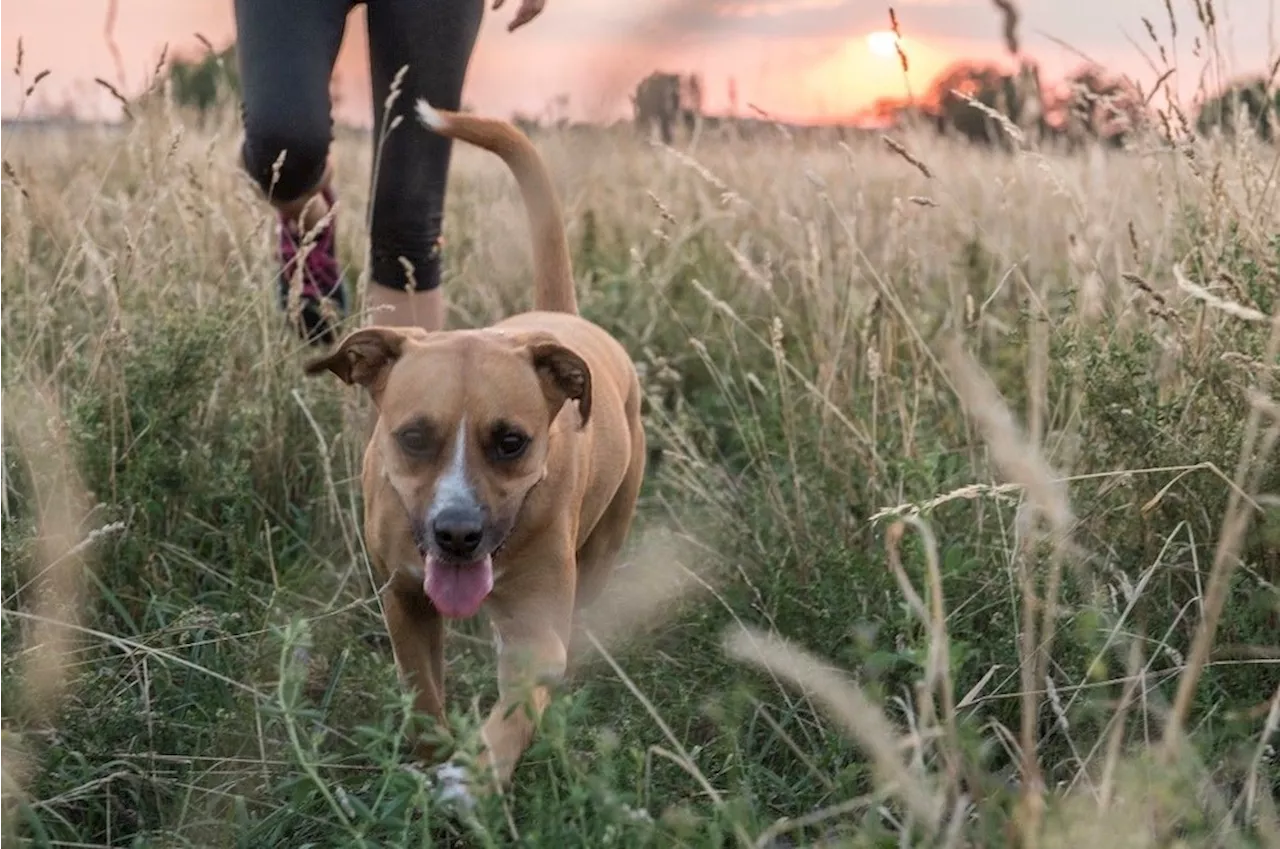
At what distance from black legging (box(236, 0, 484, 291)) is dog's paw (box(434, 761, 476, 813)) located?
166 cm

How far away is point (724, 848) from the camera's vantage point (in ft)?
8.34

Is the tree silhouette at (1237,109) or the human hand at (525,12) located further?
the human hand at (525,12)

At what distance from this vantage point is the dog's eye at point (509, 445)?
9.81ft

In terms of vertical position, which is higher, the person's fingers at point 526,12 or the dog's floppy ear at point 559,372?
the person's fingers at point 526,12

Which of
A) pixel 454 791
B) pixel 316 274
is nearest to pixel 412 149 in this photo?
pixel 316 274

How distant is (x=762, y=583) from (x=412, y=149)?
150cm

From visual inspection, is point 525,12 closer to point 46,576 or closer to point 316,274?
Result: point 316,274

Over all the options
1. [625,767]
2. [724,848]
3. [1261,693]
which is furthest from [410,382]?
[1261,693]

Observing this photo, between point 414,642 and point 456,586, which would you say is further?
point 414,642

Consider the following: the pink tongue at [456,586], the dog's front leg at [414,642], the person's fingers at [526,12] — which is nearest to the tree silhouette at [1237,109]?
the person's fingers at [526,12]

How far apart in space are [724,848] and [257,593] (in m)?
1.52

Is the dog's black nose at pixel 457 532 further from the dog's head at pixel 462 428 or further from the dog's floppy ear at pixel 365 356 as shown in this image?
the dog's floppy ear at pixel 365 356

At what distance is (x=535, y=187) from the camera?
3871 mm

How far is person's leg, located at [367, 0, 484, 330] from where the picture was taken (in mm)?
3898
